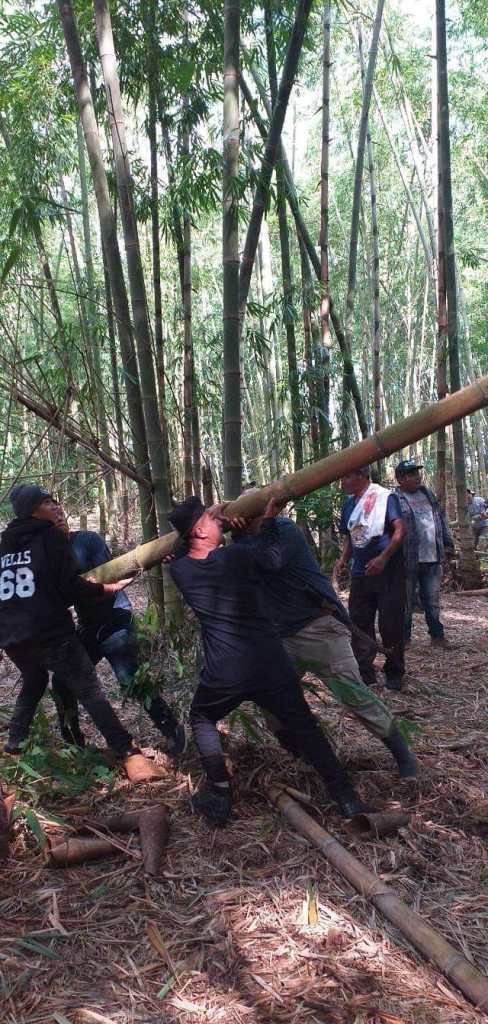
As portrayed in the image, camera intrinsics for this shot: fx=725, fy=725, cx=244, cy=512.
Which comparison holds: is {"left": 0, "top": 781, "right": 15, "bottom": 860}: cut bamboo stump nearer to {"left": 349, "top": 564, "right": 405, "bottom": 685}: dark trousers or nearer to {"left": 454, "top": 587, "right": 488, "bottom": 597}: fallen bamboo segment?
{"left": 349, "top": 564, "right": 405, "bottom": 685}: dark trousers

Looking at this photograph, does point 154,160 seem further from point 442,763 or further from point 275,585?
point 442,763

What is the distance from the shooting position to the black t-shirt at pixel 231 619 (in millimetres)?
2709

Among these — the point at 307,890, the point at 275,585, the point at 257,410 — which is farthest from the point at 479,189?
the point at 307,890

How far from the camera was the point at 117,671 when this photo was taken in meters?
3.46

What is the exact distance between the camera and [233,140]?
11.8 feet

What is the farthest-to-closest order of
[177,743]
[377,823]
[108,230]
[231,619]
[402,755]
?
1. [108,230]
2. [177,743]
3. [402,755]
4. [231,619]
5. [377,823]

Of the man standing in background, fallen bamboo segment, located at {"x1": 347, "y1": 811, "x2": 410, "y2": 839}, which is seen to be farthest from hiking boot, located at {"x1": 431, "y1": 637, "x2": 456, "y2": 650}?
fallen bamboo segment, located at {"x1": 347, "y1": 811, "x2": 410, "y2": 839}

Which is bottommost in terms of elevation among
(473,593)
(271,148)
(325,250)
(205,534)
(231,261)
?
(473,593)

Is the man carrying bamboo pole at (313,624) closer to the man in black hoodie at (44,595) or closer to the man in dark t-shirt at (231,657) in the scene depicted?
the man in dark t-shirt at (231,657)

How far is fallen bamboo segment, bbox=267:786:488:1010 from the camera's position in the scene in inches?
75.2

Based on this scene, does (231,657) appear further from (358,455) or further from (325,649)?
(358,455)

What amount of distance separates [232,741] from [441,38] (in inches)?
242

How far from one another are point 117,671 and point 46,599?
1.87 ft

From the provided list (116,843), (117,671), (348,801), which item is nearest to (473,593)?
(117,671)
